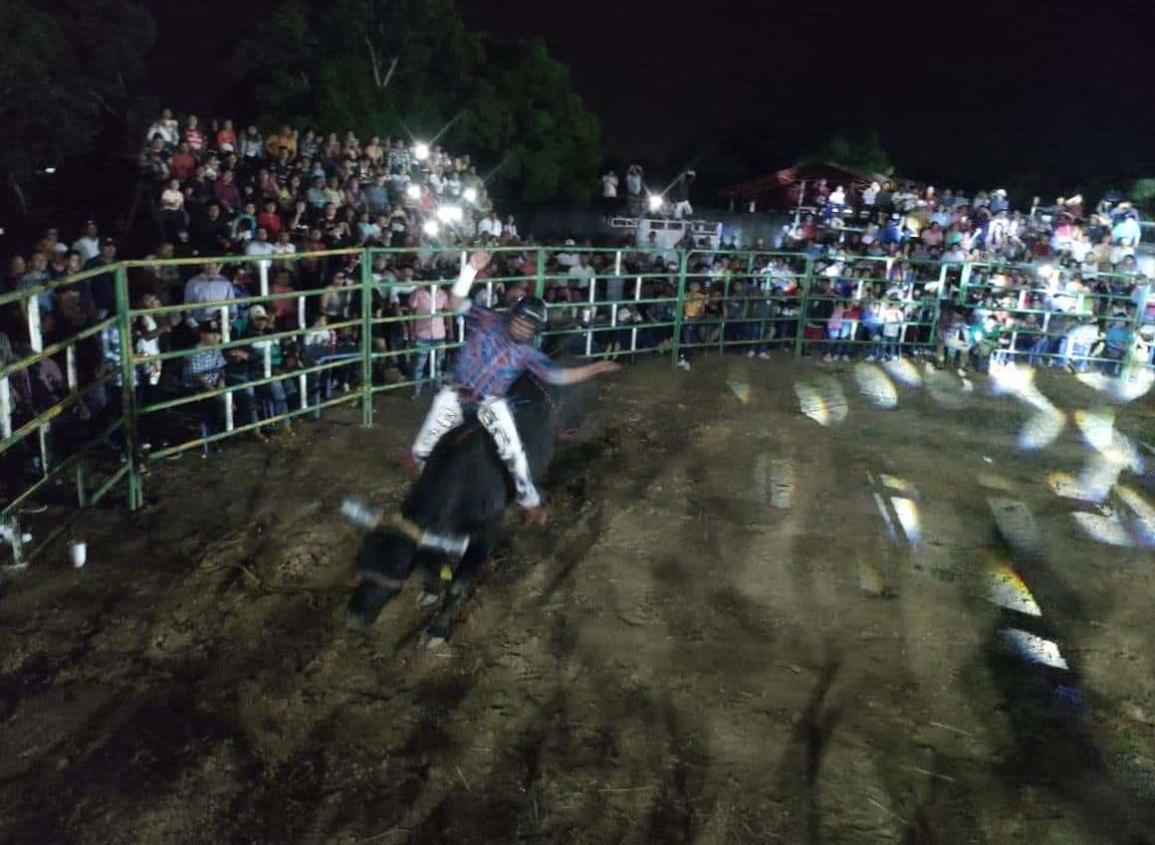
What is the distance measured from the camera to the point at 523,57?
1267 inches

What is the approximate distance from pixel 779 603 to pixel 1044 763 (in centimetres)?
165

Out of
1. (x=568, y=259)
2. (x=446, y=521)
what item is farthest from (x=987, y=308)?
(x=446, y=521)

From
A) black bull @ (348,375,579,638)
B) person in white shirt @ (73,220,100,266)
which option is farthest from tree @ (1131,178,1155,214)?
black bull @ (348,375,579,638)

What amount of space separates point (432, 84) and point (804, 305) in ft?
72.1

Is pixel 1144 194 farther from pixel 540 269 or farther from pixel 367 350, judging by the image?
pixel 367 350

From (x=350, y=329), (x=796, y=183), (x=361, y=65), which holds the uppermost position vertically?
(x=361, y=65)

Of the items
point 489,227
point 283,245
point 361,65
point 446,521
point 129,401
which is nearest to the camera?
point 446,521

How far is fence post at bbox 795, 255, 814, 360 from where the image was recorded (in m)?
12.9

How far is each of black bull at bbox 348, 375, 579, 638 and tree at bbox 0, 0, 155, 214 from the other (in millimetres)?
18937

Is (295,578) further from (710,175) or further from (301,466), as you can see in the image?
(710,175)

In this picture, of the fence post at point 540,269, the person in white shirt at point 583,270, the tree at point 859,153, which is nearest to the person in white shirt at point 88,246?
the fence post at point 540,269

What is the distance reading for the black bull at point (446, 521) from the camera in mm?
4254

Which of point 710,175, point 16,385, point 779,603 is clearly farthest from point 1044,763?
point 710,175

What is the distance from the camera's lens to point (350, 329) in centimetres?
919
